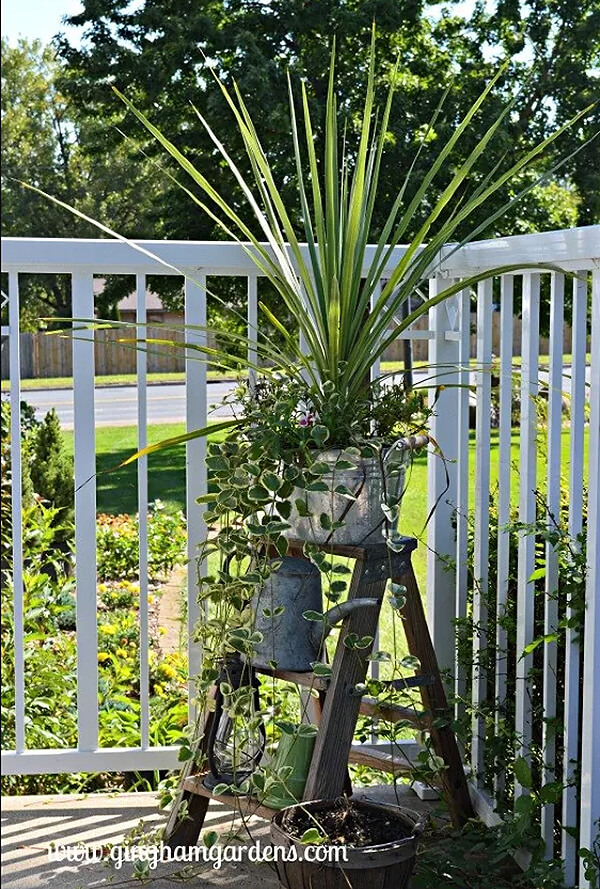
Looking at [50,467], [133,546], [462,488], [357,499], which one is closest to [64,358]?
[133,546]

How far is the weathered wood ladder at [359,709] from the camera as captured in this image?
1.64 m

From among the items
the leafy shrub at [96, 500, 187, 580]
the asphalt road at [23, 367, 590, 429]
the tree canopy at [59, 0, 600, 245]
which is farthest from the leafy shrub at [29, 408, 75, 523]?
the tree canopy at [59, 0, 600, 245]

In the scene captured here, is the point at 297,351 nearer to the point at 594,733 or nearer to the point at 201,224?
the point at 594,733

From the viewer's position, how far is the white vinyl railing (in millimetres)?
1566

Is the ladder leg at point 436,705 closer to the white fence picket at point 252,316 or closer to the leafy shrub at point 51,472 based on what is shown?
the white fence picket at point 252,316

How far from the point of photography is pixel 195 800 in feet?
6.21

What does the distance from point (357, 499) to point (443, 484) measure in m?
0.56

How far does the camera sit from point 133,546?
16.3ft

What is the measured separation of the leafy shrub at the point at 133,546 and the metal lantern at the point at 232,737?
115 inches

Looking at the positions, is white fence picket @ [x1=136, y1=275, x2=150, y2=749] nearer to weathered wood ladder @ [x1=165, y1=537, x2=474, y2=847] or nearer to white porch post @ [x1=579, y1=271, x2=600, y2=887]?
weathered wood ladder @ [x1=165, y1=537, x2=474, y2=847]

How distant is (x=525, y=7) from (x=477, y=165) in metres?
1.10

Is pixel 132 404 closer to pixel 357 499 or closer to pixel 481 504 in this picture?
pixel 481 504

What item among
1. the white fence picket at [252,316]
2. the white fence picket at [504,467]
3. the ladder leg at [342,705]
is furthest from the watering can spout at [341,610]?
the white fence picket at [252,316]

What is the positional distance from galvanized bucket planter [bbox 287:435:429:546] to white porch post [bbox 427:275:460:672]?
1.60 feet
